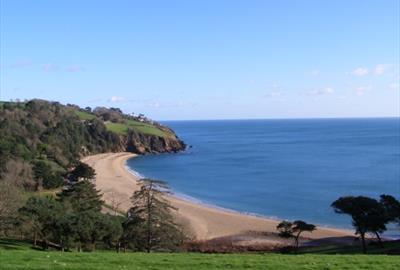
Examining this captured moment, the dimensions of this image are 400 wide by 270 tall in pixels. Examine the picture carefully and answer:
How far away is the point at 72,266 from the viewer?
1255cm

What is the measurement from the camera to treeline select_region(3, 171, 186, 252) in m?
29.6

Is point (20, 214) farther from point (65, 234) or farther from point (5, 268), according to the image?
point (5, 268)

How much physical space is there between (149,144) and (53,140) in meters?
52.9

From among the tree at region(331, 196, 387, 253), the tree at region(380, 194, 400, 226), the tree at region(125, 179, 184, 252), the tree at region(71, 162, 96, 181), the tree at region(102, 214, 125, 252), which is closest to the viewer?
the tree at region(102, 214, 125, 252)

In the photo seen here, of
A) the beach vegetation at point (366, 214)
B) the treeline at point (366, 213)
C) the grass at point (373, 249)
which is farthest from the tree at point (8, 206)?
the beach vegetation at point (366, 214)

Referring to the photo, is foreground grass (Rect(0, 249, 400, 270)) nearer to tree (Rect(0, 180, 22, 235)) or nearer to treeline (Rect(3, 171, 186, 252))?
treeline (Rect(3, 171, 186, 252))

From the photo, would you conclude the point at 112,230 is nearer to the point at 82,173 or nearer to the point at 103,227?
the point at 103,227

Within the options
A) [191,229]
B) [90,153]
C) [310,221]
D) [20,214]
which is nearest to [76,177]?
[191,229]

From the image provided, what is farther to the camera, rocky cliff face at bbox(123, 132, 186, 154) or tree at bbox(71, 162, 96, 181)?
rocky cliff face at bbox(123, 132, 186, 154)

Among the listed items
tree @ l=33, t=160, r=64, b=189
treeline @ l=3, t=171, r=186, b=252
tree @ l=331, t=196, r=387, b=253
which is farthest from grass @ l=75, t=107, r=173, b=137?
tree @ l=331, t=196, r=387, b=253

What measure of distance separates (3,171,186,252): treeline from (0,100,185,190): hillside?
93.9 feet

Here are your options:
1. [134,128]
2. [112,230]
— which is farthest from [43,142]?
[112,230]

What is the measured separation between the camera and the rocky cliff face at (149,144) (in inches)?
5950

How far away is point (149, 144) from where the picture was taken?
155 meters
